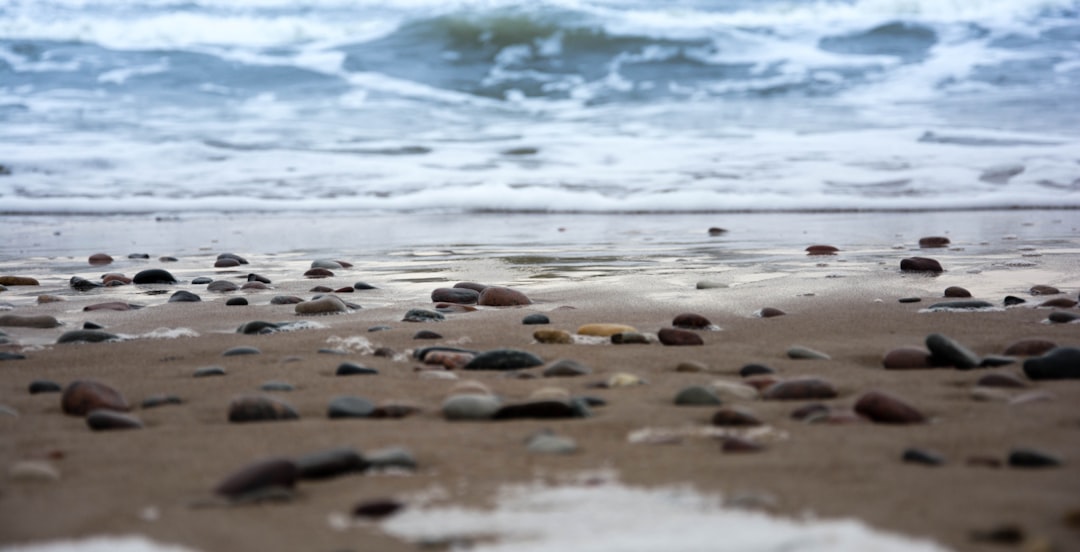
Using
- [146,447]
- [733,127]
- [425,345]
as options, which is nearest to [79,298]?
[425,345]

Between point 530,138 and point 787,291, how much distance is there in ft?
29.8

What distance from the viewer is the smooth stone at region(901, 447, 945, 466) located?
1366 mm

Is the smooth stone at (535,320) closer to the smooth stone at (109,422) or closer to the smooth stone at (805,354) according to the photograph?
the smooth stone at (805,354)

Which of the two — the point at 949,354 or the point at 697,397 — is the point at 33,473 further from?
the point at 949,354

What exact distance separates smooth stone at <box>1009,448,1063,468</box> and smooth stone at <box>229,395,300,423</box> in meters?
1.11

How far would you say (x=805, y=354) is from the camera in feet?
7.59

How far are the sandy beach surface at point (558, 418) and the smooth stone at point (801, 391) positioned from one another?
0.02 metres

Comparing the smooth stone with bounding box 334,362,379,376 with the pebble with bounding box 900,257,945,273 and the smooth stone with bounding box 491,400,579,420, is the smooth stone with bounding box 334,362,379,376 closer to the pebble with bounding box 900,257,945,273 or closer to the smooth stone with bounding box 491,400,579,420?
the smooth stone with bounding box 491,400,579,420

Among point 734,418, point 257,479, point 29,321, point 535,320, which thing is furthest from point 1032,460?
point 29,321

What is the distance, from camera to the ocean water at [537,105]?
9055 millimetres

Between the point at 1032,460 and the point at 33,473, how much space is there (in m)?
1.31

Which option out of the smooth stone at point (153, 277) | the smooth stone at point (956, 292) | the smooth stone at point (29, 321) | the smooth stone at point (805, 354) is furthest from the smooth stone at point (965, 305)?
the smooth stone at point (153, 277)

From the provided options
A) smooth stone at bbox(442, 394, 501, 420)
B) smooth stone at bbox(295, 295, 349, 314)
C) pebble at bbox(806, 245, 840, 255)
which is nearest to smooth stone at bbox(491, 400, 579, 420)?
smooth stone at bbox(442, 394, 501, 420)

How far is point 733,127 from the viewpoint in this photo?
42.0ft
